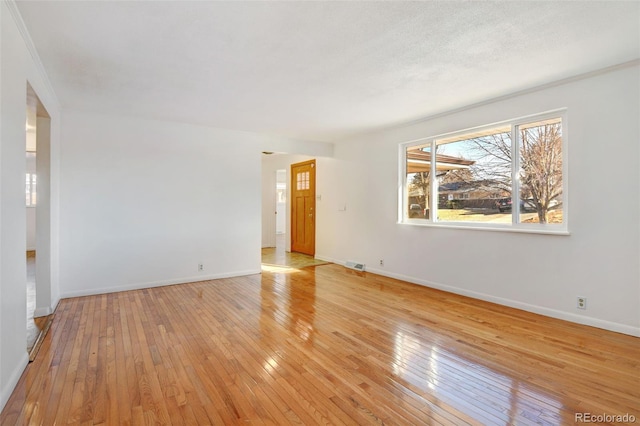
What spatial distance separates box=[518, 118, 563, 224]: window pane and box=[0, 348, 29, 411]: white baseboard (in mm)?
4825

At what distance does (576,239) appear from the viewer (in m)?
3.26

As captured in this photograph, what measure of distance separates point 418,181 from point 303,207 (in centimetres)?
335

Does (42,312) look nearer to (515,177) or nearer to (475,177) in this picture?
(475,177)

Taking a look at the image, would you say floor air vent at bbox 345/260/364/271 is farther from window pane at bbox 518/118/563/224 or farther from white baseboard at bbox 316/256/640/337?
window pane at bbox 518/118/563/224

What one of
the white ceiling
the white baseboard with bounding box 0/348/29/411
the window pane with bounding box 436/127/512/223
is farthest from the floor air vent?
the white baseboard with bounding box 0/348/29/411

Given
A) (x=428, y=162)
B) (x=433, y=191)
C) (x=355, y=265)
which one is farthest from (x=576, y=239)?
(x=355, y=265)

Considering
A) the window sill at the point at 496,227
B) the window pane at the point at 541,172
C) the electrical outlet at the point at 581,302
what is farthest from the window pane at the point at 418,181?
the electrical outlet at the point at 581,302

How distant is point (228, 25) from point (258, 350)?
255 centimetres

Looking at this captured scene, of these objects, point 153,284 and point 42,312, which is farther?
point 153,284

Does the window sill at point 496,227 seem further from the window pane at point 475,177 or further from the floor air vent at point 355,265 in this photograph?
the floor air vent at point 355,265

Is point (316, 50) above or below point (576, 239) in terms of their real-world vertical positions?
above

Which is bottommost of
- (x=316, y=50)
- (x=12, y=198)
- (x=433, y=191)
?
(x=12, y=198)

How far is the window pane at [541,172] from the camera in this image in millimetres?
3459

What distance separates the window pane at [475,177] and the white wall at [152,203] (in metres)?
3.11
